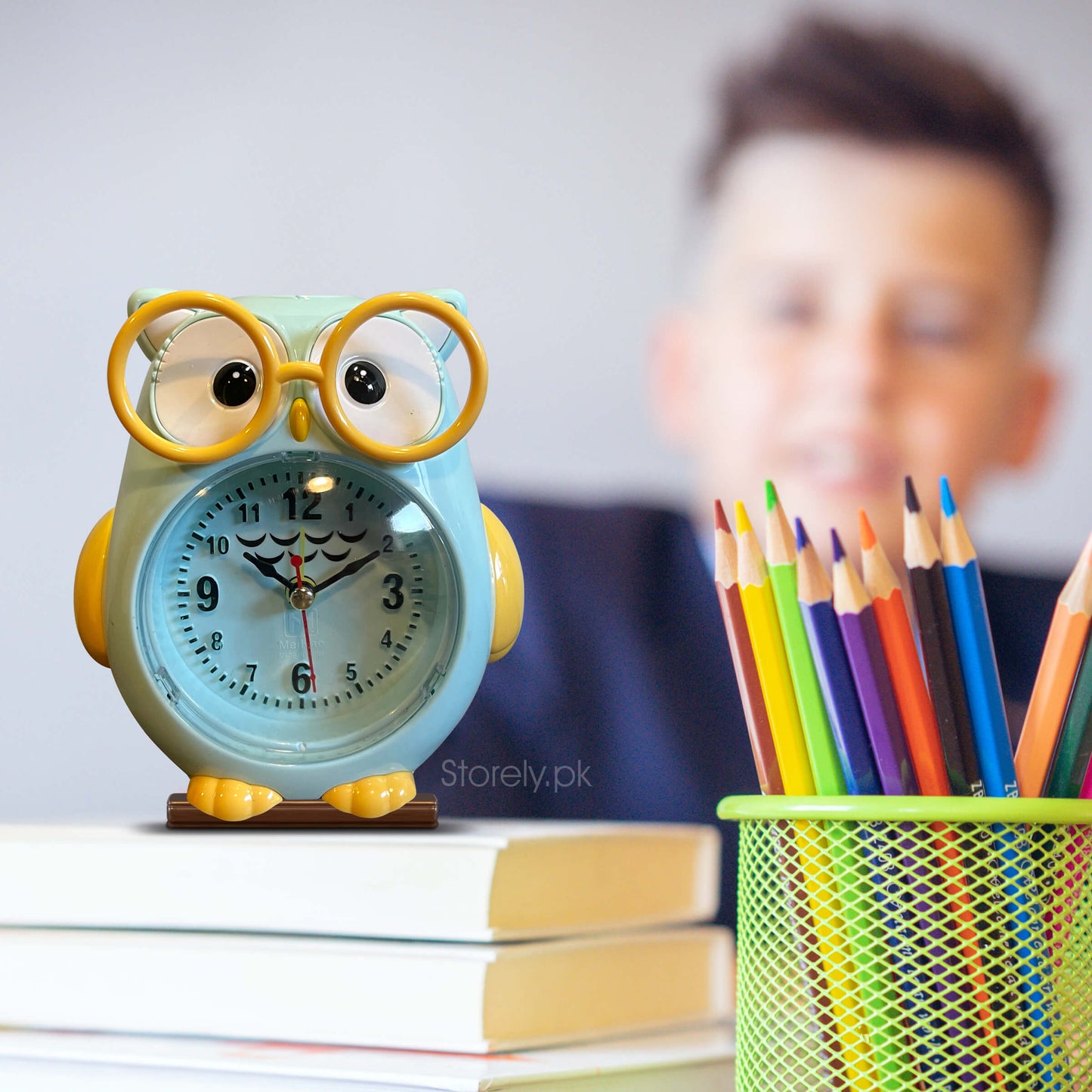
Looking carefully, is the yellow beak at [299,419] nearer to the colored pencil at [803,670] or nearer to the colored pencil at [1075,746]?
the colored pencil at [803,670]

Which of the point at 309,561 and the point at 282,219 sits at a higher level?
the point at 282,219

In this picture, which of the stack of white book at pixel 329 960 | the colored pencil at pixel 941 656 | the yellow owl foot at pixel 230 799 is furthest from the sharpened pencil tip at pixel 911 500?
the yellow owl foot at pixel 230 799

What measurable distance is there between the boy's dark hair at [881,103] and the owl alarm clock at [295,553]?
219 millimetres

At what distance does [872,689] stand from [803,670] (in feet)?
0.08

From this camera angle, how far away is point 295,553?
0.56m

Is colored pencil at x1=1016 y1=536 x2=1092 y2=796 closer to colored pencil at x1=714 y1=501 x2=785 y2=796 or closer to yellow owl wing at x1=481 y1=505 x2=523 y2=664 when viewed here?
colored pencil at x1=714 y1=501 x2=785 y2=796

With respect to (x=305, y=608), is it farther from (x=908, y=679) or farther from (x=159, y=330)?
(x=908, y=679)

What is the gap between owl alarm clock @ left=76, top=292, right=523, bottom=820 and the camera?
53 cm

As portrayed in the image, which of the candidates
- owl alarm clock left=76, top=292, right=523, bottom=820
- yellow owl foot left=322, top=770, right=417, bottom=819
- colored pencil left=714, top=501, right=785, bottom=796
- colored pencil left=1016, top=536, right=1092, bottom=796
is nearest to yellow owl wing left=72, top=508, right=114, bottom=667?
owl alarm clock left=76, top=292, right=523, bottom=820

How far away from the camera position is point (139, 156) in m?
0.74

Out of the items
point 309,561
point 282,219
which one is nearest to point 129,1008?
point 309,561

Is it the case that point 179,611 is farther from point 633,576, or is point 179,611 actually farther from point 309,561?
point 633,576

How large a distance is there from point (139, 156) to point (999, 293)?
491 mm

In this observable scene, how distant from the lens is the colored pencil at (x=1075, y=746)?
1.37 feet
